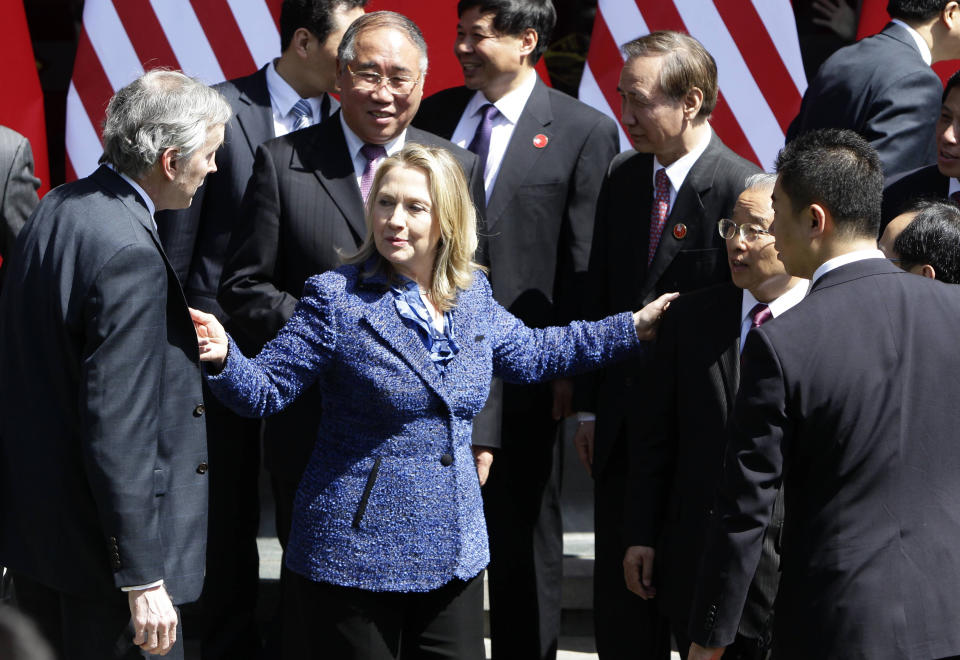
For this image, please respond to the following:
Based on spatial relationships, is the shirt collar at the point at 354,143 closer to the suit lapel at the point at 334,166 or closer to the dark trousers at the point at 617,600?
the suit lapel at the point at 334,166

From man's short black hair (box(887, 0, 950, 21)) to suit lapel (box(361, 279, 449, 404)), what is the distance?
2060 millimetres

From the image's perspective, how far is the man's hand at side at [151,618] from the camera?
107 inches

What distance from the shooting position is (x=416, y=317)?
3.04 metres

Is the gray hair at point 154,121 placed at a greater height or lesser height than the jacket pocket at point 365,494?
greater

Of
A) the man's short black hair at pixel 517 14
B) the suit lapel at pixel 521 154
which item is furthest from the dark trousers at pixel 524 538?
the man's short black hair at pixel 517 14

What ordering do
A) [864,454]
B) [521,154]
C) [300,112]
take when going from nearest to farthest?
[864,454], [521,154], [300,112]

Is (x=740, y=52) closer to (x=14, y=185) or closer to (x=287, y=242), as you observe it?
(x=287, y=242)

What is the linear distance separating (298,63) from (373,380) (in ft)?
5.52

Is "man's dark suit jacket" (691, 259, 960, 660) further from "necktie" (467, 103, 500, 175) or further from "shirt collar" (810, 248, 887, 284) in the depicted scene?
"necktie" (467, 103, 500, 175)

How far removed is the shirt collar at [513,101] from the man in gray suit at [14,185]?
4.74ft

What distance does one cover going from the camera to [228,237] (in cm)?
411

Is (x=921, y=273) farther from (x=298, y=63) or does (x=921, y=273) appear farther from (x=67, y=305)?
(x=298, y=63)

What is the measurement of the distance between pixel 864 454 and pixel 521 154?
1.88 meters

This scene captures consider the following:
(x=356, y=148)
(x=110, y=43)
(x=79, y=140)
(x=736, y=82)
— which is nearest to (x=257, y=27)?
(x=110, y=43)
